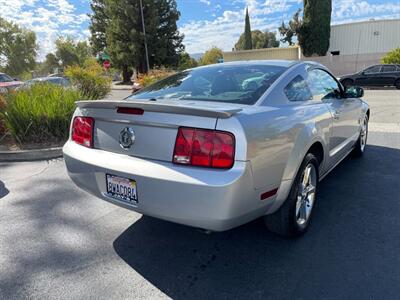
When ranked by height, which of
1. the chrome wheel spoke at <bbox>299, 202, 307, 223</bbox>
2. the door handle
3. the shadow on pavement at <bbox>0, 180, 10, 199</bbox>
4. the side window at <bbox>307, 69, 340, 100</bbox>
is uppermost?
the side window at <bbox>307, 69, 340, 100</bbox>

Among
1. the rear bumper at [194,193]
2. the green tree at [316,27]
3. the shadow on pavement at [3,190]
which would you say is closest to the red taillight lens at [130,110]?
the rear bumper at [194,193]

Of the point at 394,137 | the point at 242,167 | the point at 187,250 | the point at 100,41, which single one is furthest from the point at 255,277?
the point at 100,41

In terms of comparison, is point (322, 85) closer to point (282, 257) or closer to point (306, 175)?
point (306, 175)

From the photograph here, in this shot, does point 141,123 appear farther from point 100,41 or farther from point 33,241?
point 100,41

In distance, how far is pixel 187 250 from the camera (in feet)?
9.84

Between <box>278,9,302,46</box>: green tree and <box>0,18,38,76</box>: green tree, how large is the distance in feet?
135

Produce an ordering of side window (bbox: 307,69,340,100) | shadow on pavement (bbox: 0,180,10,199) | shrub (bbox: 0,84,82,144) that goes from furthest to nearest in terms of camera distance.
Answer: shrub (bbox: 0,84,82,144) → shadow on pavement (bbox: 0,180,10,199) → side window (bbox: 307,69,340,100)

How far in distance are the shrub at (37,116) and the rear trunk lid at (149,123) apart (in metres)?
4.29

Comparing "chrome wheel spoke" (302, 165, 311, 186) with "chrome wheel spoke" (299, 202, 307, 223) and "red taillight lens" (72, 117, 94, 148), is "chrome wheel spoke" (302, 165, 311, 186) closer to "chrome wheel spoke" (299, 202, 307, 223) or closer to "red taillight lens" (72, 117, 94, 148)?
"chrome wheel spoke" (299, 202, 307, 223)

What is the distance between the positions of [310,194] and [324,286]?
3.43 ft

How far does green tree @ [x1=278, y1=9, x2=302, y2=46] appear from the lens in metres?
33.5

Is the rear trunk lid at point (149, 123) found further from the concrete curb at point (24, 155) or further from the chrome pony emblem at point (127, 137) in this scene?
the concrete curb at point (24, 155)

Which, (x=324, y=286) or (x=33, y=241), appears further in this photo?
(x=33, y=241)

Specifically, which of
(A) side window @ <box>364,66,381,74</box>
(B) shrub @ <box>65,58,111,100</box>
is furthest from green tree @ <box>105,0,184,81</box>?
(B) shrub @ <box>65,58,111,100</box>
